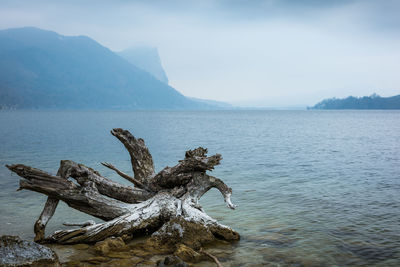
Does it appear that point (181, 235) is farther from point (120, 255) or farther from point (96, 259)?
point (96, 259)

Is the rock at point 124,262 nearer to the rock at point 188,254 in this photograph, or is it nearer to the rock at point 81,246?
the rock at point 188,254

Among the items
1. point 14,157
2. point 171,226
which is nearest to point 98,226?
point 171,226

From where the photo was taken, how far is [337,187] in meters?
16.5

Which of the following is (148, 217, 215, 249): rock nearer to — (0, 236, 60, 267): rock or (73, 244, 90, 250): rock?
(73, 244, 90, 250): rock

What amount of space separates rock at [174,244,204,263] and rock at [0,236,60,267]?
7.83 ft

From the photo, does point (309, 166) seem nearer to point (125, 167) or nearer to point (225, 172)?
point (225, 172)

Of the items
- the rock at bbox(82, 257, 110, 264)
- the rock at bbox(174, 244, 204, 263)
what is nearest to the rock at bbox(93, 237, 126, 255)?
the rock at bbox(82, 257, 110, 264)

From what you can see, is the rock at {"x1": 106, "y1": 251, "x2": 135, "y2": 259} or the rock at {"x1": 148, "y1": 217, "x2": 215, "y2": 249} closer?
the rock at {"x1": 106, "y1": 251, "x2": 135, "y2": 259}

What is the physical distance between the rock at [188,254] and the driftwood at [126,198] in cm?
104

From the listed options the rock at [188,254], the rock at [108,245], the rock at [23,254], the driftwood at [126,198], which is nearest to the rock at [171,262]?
the rock at [188,254]

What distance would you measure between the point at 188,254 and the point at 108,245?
70.4 inches

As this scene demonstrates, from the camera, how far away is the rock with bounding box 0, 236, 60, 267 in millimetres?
5887

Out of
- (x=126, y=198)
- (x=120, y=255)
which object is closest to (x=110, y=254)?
(x=120, y=255)

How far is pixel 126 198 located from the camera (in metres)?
9.57
